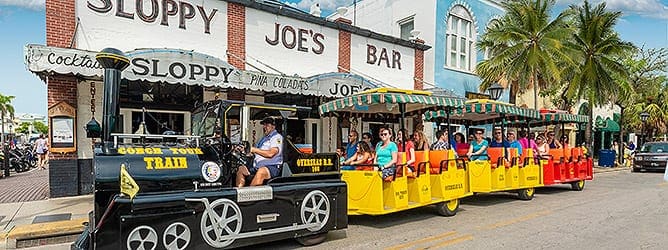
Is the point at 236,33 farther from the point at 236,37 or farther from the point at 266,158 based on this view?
the point at 266,158

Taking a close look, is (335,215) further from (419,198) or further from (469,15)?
(469,15)

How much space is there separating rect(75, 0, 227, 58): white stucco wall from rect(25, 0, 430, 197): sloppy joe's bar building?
2 cm

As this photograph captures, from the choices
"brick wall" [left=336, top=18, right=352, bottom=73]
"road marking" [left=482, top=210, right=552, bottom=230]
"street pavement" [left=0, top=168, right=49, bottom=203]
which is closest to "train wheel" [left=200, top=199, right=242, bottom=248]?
"road marking" [left=482, top=210, right=552, bottom=230]

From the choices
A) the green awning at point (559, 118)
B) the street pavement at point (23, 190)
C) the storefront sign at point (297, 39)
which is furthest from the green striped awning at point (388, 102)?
the street pavement at point (23, 190)

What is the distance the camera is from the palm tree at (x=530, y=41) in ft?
60.7

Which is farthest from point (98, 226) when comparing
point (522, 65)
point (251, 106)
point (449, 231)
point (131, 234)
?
point (522, 65)


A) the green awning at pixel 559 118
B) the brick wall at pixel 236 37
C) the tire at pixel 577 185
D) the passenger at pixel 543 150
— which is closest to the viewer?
the passenger at pixel 543 150

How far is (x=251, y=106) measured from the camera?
18.8ft

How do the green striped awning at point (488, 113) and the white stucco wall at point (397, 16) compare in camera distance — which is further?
the white stucco wall at point (397, 16)

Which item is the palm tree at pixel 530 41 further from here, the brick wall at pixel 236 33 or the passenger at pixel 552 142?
the brick wall at pixel 236 33

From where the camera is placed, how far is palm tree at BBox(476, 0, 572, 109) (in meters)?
18.5

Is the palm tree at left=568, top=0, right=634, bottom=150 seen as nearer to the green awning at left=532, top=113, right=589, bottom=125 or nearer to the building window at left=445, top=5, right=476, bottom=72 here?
the building window at left=445, top=5, right=476, bottom=72

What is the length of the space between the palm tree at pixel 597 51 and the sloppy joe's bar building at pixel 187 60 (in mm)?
11819

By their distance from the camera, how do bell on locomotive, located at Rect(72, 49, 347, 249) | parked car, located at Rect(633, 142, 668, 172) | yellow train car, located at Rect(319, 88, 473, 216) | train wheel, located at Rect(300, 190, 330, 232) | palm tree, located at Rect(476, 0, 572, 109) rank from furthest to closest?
parked car, located at Rect(633, 142, 668, 172) → palm tree, located at Rect(476, 0, 572, 109) → yellow train car, located at Rect(319, 88, 473, 216) → train wheel, located at Rect(300, 190, 330, 232) → bell on locomotive, located at Rect(72, 49, 347, 249)
